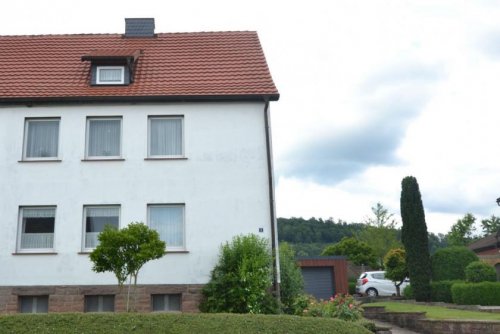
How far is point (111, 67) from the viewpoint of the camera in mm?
18250

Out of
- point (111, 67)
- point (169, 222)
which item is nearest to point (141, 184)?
point (169, 222)

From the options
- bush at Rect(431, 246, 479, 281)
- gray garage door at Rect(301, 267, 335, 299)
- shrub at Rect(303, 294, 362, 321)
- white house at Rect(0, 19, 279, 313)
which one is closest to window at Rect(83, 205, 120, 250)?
white house at Rect(0, 19, 279, 313)

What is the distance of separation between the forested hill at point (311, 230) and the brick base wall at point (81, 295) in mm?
47167

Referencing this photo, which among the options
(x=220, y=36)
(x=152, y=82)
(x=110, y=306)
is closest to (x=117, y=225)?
(x=110, y=306)

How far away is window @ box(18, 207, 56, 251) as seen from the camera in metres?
16.0

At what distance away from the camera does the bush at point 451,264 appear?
24984 mm

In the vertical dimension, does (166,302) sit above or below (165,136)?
below

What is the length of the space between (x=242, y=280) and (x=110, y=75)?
8366 millimetres

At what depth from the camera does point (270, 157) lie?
16.9 meters

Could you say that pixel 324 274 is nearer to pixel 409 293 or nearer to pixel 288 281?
pixel 409 293

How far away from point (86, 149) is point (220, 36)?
752 centimetres

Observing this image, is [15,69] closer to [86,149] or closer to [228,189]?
[86,149]

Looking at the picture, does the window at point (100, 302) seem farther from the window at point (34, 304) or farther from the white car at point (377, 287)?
the white car at point (377, 287)

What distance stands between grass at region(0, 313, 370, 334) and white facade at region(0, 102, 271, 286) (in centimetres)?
433
